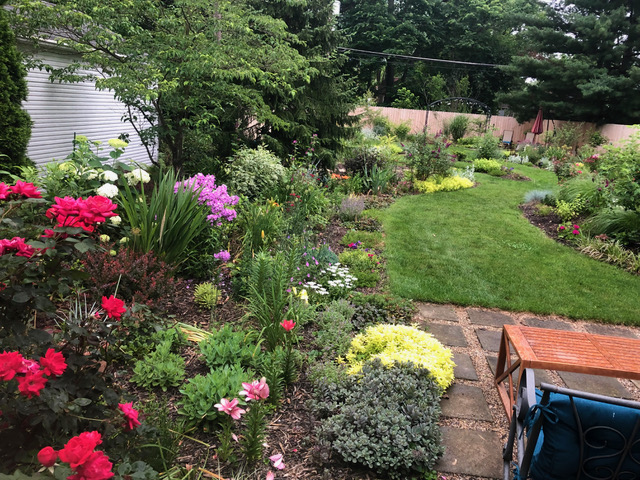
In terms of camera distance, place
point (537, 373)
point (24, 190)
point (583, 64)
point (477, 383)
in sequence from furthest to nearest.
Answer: point (583, 64), point (537, 373), point (477, 383), point (24, 190)

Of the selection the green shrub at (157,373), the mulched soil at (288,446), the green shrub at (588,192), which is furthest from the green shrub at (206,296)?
the green shrub at (588,192)

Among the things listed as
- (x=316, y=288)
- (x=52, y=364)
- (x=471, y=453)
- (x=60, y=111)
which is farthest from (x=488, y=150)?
(x=52, y=364)

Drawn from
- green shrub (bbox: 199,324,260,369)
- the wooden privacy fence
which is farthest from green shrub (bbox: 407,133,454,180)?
the wooden privacy fence

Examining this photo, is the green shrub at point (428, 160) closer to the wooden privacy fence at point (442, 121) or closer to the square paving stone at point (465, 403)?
the square paving stone at point (465, 403)

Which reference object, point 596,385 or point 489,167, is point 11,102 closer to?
point 596,385

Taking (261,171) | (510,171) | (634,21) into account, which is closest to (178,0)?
(261,171)

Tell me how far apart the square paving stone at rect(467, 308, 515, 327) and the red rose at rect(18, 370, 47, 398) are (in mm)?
3580

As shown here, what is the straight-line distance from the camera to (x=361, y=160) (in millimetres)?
9414

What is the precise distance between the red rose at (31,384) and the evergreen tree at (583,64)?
21.7 meters

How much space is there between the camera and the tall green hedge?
467cm

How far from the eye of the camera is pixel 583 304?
439 cm

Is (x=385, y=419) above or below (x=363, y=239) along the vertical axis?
above

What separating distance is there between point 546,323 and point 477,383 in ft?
4.87

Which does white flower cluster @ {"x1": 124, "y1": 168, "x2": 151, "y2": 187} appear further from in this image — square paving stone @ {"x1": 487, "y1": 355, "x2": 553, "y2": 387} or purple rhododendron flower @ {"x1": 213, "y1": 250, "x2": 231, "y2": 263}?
square paving stone @ {"x1": 487, "y1": 355, "x2": 553, "y2": 387}
